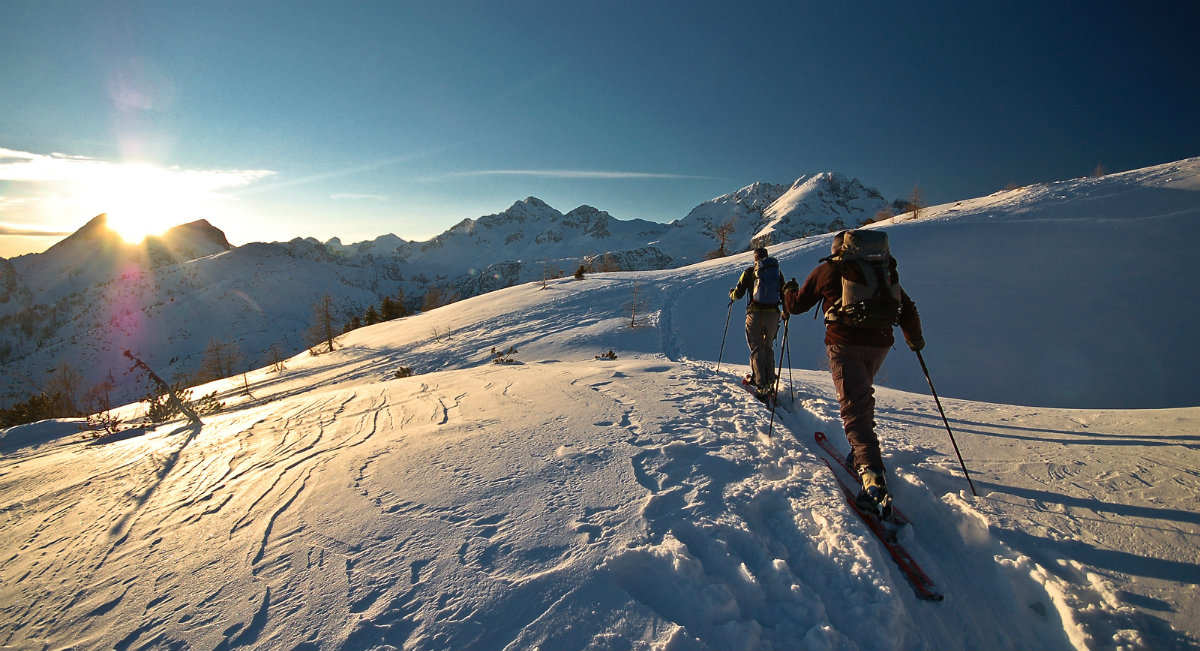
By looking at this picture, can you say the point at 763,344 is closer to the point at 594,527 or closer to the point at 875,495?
the point at 875,495

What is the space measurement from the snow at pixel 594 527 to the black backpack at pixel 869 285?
53.8 inches

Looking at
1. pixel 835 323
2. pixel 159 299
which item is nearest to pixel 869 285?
pixel 835 323

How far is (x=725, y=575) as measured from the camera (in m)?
2.23

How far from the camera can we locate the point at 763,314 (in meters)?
6.20

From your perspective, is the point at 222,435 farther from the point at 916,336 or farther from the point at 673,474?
the point at 916,336

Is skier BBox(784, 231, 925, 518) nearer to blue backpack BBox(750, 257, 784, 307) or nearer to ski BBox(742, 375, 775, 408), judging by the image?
ski BBox(742, 375, 775, 408)

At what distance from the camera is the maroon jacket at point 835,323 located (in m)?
3.38

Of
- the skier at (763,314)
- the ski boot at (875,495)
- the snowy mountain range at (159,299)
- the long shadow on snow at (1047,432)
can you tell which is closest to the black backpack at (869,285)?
the ski boot at (875,495)

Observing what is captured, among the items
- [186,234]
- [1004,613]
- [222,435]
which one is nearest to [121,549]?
[222,435]

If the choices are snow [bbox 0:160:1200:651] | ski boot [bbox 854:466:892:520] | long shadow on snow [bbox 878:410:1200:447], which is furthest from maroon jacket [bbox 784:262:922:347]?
long shadow on snow [bbox 878:410:1200:447]

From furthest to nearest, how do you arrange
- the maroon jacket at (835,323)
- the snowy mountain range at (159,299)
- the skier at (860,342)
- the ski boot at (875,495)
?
1. the snowy mountain range at (159,299)
2. the maroon jacket at (835,323)
3. the skier at (860,342)
4. the ski boot at (875,495)

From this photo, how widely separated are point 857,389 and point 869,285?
34.7 inches

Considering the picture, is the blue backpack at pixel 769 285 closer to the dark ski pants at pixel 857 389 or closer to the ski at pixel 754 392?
the ski at pixel 754 392

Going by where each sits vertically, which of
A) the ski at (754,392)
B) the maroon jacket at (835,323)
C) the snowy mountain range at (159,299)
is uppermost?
the snowy mountain range at (159,299)
